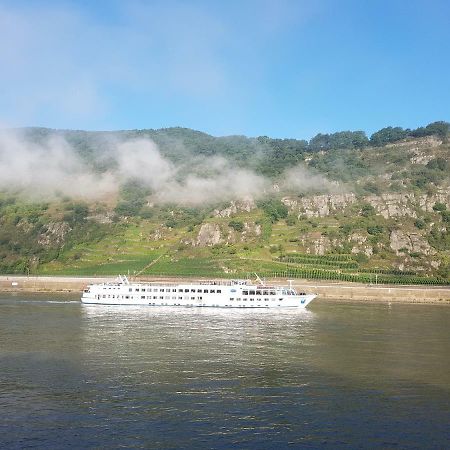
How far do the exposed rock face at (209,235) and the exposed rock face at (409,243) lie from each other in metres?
40.5

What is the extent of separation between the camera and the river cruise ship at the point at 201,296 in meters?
76.9

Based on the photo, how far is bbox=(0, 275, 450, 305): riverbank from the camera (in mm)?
95812

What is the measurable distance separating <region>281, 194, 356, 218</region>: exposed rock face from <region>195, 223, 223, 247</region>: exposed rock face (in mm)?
24997

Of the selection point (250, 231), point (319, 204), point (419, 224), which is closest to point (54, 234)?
point (250, 231)

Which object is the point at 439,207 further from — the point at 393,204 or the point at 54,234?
the point at 54,234

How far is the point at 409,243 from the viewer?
118m

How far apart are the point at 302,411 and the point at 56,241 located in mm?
116467

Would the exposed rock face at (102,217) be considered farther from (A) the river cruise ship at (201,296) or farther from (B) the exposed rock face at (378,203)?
(A) the river cruise ship at (201,296)

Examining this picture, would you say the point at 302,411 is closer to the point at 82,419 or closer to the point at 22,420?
the point at 82,419

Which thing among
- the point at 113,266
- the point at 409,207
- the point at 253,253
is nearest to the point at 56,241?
the point at 113,266

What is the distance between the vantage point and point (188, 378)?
34906 mm

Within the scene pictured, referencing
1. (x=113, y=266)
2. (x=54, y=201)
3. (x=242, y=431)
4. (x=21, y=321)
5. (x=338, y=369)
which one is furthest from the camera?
(x=54, y=201)

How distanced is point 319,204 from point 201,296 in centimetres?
7395

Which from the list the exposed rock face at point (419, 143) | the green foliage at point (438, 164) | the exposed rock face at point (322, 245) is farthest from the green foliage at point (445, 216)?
the exposed rock face at point (419, 143)
